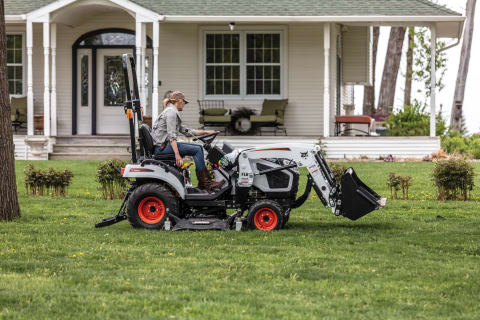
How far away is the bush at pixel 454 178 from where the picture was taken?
42.1 feet

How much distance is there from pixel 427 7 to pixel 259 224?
46.1 feet

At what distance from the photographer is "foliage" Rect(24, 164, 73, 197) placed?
13508 millimetres

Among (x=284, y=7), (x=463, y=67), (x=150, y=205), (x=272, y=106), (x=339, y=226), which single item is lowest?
(x=339, y=226)

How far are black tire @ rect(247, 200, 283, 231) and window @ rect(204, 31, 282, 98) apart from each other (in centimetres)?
1298

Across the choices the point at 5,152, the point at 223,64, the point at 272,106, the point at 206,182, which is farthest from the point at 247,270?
the point at 223,64

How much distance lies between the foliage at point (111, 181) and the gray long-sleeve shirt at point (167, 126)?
343cm

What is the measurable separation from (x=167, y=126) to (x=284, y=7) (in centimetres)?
1274

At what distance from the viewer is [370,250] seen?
807 cm

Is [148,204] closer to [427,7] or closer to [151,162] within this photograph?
[151,162]

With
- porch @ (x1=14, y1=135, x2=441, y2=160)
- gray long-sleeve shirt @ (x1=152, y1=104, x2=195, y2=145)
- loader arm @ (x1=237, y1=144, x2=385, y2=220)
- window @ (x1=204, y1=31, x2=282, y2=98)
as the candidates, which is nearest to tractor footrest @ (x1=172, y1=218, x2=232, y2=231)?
loader arm @ (x1=237, y1=144, x2=385, y2=220)

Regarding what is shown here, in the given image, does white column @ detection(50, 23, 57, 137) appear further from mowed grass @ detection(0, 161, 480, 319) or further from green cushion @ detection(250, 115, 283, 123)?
mowed grass @ detection(0, 161, 480, 319)

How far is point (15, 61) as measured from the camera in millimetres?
23125

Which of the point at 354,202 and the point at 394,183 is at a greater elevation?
the point at 354,202

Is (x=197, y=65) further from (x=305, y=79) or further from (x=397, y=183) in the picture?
(x=397, y=183)
